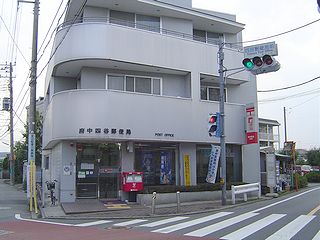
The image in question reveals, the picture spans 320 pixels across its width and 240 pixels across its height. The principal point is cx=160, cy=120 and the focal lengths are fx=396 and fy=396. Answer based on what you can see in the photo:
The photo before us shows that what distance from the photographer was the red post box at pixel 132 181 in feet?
65.2

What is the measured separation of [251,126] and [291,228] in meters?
12.7

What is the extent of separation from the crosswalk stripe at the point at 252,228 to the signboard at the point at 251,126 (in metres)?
9.23

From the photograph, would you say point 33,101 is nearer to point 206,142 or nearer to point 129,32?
point 129,32

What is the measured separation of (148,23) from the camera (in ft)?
76.1

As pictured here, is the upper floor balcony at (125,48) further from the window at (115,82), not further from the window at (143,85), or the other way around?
the window at (143,85)

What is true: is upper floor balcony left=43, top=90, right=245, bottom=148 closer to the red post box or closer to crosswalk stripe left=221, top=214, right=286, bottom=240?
the red post box

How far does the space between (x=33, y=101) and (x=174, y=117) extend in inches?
293

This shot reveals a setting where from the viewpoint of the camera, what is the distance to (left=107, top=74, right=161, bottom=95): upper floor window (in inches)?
851

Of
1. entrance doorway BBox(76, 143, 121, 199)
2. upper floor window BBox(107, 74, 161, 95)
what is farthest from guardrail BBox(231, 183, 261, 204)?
upper floor window BBox(107, 74, 161, 95)

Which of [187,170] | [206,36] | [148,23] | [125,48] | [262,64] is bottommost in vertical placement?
[187,170]

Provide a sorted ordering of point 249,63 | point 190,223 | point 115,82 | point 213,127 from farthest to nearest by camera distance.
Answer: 1. point 115,82
2. point 213,127
3. point 249,63
4. point 190,223

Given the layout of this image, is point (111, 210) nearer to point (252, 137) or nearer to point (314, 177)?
point (252, 137)

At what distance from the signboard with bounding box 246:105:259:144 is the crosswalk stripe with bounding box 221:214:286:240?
30.3ft

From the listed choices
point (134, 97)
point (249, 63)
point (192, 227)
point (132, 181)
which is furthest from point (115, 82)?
point (192, 227)
